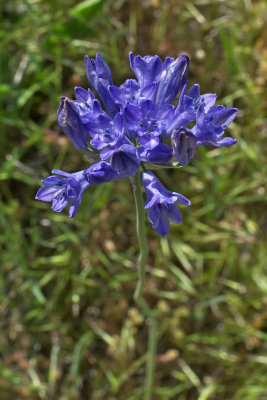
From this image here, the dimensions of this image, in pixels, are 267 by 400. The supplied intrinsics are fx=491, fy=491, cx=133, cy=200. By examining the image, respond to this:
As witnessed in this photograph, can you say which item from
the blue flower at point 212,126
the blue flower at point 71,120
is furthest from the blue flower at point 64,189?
the blue flower at point 212,126

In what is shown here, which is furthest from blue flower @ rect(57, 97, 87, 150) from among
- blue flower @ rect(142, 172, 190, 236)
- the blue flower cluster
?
blue flower @ rect(142, 172, 190, 236)

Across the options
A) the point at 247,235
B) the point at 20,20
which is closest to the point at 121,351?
the point at 247,235

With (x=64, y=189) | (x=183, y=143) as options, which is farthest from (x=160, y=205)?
(x=64, y=189)

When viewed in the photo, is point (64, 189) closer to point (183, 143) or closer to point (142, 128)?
point (142, 128)

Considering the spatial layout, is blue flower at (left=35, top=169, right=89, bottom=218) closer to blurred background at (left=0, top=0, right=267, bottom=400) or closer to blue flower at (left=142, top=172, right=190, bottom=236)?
blue flower at (left=142, top=172, right=190, bottom=236)

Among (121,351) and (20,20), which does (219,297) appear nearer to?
(121,351)

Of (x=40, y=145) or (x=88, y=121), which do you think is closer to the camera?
(x=88, y=121)
